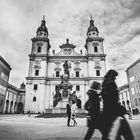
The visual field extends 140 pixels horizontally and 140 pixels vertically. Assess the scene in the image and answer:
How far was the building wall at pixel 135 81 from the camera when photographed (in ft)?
116

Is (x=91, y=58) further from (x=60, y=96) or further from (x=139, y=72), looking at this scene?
(x=60, y=96)

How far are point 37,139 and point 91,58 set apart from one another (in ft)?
136

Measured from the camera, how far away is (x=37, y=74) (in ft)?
142

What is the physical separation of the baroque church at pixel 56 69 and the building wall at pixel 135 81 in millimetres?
7729

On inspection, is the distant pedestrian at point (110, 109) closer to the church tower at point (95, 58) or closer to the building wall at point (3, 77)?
the building wall at point (3, 77)

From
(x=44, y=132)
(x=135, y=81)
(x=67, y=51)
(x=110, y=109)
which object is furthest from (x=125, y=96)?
(x=110, y=109)

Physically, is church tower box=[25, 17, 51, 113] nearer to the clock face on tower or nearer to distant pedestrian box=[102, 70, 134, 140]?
the clock face on tower

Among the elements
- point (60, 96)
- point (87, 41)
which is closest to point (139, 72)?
point (87, 41)

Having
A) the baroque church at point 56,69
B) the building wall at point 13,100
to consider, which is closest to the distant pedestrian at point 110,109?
the baroque church at point 56,69

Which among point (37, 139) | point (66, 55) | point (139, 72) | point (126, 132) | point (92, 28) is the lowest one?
point (37, 139)

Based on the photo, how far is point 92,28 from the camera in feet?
163

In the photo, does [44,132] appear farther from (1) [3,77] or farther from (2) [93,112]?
(1) [3,77]

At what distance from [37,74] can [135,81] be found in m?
26.9

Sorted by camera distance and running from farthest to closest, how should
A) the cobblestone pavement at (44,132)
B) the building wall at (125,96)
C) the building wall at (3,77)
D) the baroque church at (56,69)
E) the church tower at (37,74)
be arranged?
the building wall at (125,96) → the baroque church at (56,69) → the church tower at (37,74) → the building wall at (3,77) → the cobblestone pavement at (44,132)
